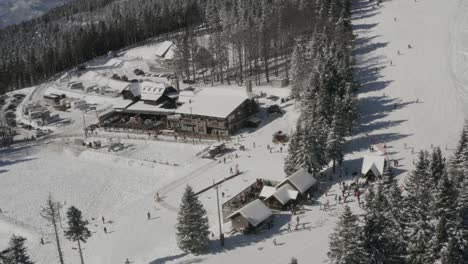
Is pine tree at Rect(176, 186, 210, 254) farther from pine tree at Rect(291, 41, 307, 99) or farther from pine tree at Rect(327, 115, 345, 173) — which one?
pine tree at Rect(291, 41, 307, 99)

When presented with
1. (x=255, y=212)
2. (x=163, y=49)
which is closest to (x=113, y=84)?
(x=163, y=49)

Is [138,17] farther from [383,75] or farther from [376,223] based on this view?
[376,223]

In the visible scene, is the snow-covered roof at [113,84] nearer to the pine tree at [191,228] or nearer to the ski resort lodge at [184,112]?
the ski resort lodge at [184,112]

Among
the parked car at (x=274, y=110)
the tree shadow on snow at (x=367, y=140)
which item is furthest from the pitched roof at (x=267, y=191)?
the parked car at (x=274, y=110)

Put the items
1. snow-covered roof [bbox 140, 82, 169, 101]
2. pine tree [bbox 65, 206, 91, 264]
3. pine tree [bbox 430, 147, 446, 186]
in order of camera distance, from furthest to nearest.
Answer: snow-covered roof [bbox 140, 82, 169, 101], pine tree [bbox 65, 206, 91, 264], pine tree [bbox 430, 147, 446, 186]

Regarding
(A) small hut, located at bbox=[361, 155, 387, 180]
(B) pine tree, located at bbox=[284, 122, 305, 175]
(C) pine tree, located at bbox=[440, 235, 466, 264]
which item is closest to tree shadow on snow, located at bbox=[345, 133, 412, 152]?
(A) small hut, located at bbox=[361, 155, 387, 180]

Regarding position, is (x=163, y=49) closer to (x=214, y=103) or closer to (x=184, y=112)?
(x=184, y=112)
